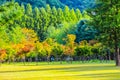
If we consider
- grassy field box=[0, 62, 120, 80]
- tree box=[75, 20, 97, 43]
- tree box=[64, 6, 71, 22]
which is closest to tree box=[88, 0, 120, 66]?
grassy field box=[0, 62, 120, 80]

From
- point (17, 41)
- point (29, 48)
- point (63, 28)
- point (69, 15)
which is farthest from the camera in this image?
point (69, 15)

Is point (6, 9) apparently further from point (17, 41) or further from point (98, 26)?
point (17, 41)

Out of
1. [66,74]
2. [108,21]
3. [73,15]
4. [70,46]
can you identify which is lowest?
[66,74]

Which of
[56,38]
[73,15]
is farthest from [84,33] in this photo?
[73,15]

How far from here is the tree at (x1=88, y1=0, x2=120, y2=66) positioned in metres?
59.3

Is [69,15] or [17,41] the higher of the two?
[69,15]

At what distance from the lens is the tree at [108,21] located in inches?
2333

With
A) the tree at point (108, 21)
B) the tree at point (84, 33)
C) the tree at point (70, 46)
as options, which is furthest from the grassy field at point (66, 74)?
the tree at point (84, 33)

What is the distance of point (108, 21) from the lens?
196 feet

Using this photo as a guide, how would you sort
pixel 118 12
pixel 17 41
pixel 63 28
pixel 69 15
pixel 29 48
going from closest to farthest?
pixel 118 12 → pixel 29 48 → pixel 17 41 → pixel 63 28 → pixel 69 15

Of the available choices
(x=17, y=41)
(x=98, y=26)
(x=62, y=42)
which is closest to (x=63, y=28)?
(x=62, y=42)

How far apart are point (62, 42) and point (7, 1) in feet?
349

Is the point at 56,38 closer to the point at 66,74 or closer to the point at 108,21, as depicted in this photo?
the point at 108,21

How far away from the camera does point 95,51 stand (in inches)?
4382
